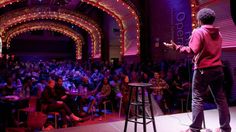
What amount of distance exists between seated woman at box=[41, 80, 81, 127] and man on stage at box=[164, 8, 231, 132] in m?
4.32

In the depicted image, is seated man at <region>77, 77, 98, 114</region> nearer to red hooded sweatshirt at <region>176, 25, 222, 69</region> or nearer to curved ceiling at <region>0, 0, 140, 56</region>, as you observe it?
curved ceiling at <region>0, 0, 140, 56</region>

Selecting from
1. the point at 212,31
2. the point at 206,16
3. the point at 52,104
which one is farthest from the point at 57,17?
the point at 212,31

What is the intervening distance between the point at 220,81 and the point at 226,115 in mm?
437

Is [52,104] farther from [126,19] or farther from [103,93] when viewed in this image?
[126,19]

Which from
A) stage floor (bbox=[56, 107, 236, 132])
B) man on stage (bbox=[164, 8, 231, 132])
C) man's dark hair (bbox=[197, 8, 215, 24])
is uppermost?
man's dark hair (bbox=[197, 8, 215, 24])

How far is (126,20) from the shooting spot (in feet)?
47.5

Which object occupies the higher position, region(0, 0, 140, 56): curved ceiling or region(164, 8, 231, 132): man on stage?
region(0, 0, 140, 56): curved ceiling

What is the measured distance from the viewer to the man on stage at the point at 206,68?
129 inches

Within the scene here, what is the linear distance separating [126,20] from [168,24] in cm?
316

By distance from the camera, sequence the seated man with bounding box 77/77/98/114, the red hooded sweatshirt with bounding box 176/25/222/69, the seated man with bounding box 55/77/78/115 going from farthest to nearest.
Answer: the seated man with bounding box 77/77/98/114
the seated man with bounding box 55/77/78/115
the red hooded sweatshirt with bounding box 176/25/222/69

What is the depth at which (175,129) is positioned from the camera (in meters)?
4.16

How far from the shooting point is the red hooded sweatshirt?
10.6 feet

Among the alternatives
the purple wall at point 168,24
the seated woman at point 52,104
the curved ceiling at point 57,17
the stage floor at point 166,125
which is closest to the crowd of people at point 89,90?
the seated woman at point 52,104

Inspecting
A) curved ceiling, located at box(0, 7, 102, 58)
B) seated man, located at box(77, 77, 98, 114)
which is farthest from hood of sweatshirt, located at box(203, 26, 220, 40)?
curved ceiling, located at box(0, 7, 102, 58)
